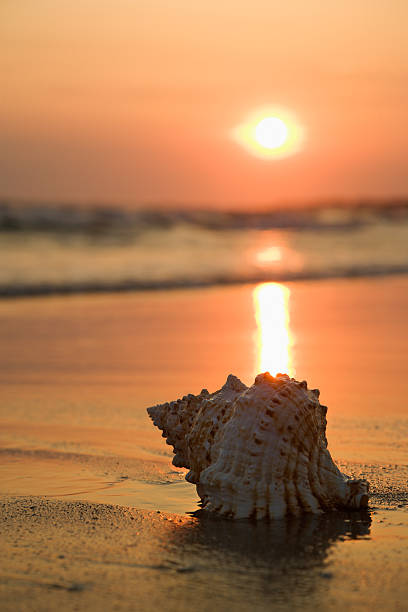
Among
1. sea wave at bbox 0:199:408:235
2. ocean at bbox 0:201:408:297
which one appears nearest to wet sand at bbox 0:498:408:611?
ocean at bbox 0:201:408:297

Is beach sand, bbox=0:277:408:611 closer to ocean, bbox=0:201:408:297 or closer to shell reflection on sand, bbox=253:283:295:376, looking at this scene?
shell reflection on sand, bbox=253:283:295:376

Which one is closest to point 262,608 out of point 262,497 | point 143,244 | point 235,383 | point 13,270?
point 262,497

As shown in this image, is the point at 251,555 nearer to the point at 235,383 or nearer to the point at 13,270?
the point at 235,383

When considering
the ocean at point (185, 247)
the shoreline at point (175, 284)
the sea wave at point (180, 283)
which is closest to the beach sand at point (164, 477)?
the shoreline at point (175, 284)

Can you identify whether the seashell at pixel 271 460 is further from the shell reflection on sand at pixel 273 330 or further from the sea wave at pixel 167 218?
the sea wave at pixel 167 218

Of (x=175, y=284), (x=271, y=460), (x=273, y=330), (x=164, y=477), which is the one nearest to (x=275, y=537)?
(x=271, y=460)

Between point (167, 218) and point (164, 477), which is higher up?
point (167, 218)

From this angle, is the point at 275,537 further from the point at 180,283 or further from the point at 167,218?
the point at 167,218
